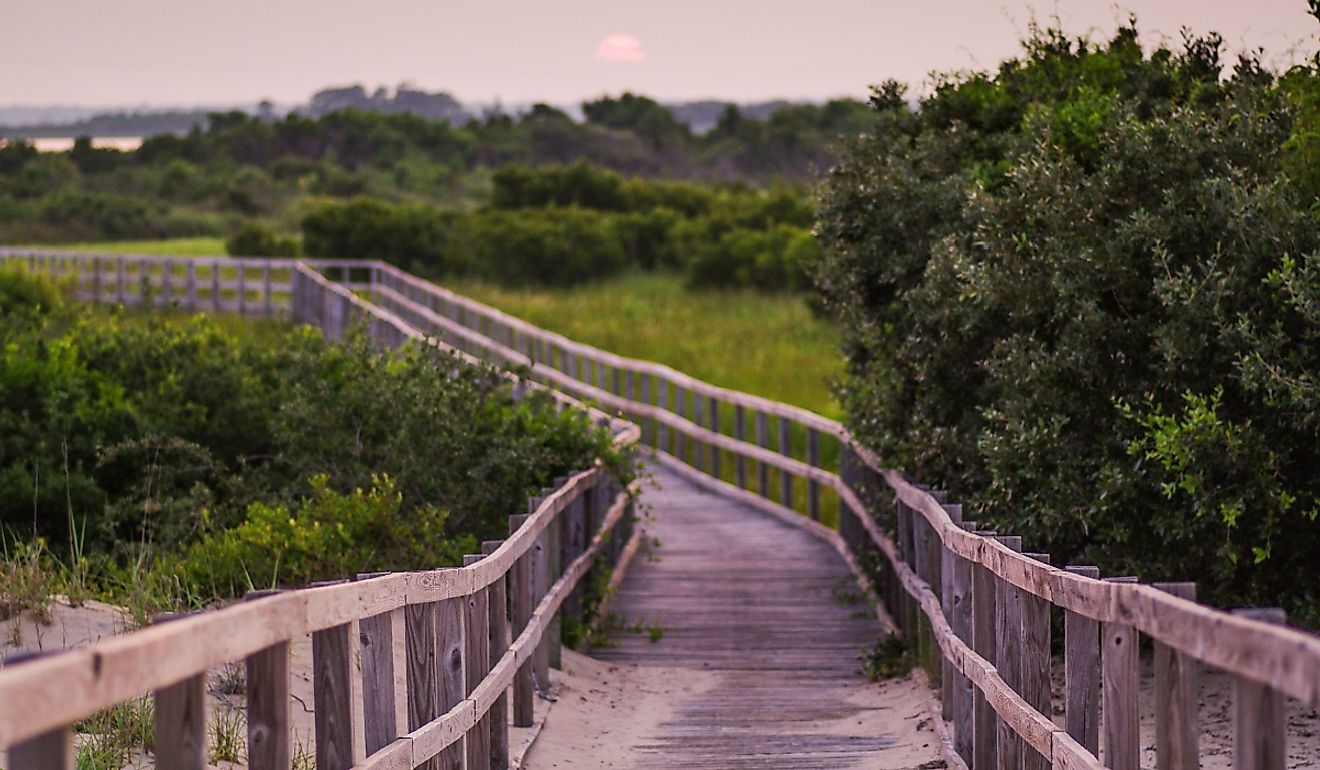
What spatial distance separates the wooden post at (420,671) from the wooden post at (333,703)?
1.01m

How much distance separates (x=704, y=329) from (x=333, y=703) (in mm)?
28044

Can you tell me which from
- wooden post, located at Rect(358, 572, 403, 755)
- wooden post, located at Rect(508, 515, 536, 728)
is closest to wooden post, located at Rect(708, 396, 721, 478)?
wooden post, located at Rect(508, 515, 536, 728)

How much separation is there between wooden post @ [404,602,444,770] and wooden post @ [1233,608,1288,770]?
9.53 feet

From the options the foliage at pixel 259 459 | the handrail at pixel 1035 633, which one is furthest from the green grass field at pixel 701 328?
the handrail at pixel 1035 633

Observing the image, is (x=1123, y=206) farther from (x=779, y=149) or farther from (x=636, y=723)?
(x=779, y=149)

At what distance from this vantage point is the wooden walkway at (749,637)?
8398mm

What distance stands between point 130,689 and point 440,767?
9.30 feet

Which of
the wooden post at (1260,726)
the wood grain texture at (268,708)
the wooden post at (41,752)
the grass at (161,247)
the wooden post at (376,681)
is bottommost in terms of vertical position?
the wooden post at (376,681)

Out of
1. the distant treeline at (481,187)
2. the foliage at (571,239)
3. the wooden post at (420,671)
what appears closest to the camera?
the wooden post at (420,671)

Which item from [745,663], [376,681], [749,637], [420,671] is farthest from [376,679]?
[749,637]

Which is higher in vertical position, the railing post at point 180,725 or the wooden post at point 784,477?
the railing post at point 180,725

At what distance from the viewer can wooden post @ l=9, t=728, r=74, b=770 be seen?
2676 mm

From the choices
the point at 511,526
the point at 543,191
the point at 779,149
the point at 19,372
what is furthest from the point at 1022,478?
the point at 779,149

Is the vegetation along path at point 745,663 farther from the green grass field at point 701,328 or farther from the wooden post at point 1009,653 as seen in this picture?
the green grass field at point 701,328
